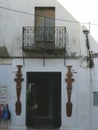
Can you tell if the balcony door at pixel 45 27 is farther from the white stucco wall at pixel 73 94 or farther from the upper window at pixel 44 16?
the white stucco wall at pixel 73 94

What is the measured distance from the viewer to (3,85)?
1966cm

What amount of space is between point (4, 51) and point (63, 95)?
10.4ft

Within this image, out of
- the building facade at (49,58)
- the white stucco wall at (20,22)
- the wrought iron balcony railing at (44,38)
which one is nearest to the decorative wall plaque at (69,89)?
the building facade at (49,58)

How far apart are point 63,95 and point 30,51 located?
2.35m

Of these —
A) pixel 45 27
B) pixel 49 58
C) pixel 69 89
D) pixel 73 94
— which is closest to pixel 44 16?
pixel 45 27

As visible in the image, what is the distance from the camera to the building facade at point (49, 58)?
1938 cm

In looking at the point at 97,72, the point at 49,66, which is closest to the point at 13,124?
the point at 49,66

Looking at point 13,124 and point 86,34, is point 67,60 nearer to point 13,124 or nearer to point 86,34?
point 86,34

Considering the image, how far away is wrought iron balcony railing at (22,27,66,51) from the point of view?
19.3 meters

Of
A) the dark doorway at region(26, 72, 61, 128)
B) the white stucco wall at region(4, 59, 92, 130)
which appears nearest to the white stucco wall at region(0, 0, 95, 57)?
the white stucco wall at region(4, 59, 92, 130)

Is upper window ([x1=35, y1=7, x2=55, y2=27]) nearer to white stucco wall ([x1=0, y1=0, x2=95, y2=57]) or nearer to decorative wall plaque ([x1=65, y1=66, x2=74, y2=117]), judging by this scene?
white stucco wall ([x1=0, y1=0, x2=95, y2=57])

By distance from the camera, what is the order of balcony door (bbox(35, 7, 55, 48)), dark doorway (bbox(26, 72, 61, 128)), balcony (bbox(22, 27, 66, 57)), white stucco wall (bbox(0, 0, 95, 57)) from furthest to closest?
dark doorway (bbox(26, 72, 61, 128))
white stucco wall (bbox(0, 0, 95, 57))
balcony door (bbox(35, 7, 55, 48))
balcony (bbox(22, 27, 66, 57))

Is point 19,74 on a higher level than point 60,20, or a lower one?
lower

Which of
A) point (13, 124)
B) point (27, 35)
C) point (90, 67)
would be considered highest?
point (27, 35)
